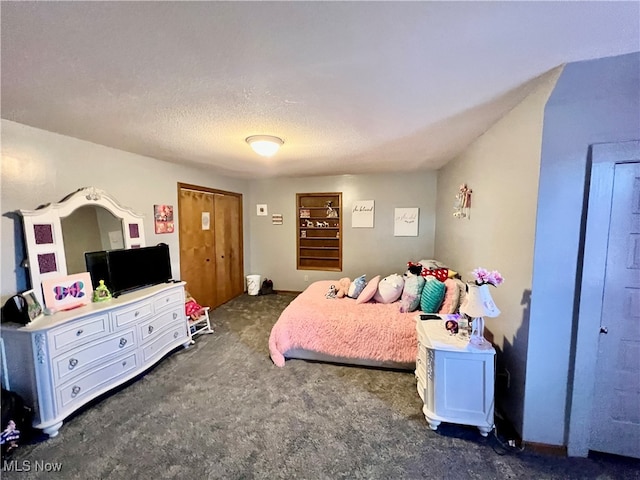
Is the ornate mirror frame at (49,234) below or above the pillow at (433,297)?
above

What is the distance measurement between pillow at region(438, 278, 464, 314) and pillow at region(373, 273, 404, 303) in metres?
0.51

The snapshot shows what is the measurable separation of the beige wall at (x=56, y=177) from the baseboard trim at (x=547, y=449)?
387 cm

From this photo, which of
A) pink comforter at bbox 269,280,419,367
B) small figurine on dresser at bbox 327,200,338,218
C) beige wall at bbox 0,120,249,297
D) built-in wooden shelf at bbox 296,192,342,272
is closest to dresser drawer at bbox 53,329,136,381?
beige wall at bbox 0,120,249,297

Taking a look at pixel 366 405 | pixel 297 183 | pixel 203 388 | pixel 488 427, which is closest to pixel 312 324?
pixel 366 405

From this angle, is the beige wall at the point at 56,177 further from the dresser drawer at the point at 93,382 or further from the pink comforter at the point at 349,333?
the pink comforter at the point at 349,333

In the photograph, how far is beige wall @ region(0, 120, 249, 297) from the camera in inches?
81.1

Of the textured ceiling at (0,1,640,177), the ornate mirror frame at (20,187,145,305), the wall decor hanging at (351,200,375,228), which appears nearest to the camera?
the textured ceiling at (0,1,640,177)

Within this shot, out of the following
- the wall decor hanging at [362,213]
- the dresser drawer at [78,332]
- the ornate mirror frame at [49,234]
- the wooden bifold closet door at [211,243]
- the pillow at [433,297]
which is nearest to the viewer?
the dresser drawer at [78,332]

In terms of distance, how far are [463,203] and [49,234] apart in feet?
12.9

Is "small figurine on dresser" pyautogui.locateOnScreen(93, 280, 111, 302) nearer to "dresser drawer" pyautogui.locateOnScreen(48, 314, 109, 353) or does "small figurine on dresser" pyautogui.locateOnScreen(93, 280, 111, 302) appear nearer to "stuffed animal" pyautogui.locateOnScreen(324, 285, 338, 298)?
"dresser drawer" pyautogui.locateOnScreen(48, 314, 109, 353)

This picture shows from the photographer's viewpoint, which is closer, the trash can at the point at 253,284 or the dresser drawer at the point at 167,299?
the dresser drawer at the point at 167,299

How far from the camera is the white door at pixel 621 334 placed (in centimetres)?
152

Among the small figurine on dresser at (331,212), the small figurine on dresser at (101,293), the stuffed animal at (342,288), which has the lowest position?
the stuffed animal at (342,288)

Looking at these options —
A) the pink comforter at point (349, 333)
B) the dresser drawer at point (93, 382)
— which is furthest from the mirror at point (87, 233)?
the pink comforter at point (349, 333)
